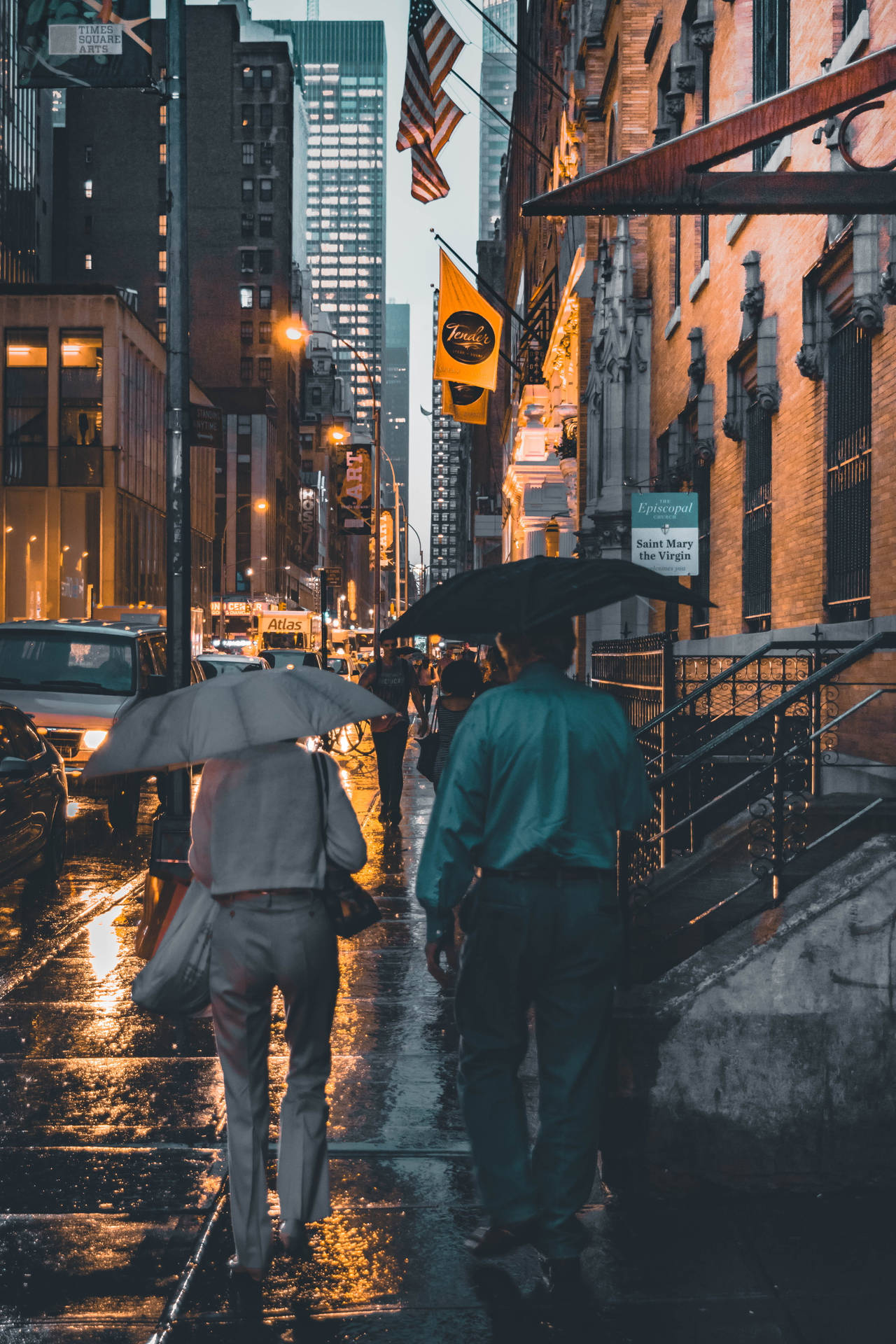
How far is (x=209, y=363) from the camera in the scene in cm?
13788

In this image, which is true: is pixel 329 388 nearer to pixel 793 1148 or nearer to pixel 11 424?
pixel 11 424

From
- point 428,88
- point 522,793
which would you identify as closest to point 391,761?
point 522,793

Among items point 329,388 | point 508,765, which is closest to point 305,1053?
point 508,765

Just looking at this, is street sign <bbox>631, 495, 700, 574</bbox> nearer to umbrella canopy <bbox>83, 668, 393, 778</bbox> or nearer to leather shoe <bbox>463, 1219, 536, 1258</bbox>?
umbrella canopy <bbox>83, 668, 393, 778</bbox>

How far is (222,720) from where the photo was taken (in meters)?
4.25

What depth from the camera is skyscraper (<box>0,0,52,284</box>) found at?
238ft

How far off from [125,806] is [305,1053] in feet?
37.0

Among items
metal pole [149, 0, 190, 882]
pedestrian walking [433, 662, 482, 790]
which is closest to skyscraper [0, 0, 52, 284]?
metal pole [149, 0, 190, 882]

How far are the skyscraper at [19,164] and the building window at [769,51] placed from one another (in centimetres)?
6131

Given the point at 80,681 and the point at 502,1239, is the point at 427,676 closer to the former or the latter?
the point at 80,681

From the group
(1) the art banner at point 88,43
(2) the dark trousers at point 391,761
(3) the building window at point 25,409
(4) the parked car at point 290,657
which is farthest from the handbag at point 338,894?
(3) the building window at point 25,409

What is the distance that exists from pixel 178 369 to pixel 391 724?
518cm

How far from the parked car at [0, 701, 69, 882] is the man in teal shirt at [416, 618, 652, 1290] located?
21.3ft

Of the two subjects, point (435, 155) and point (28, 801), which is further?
point (435, 155)
